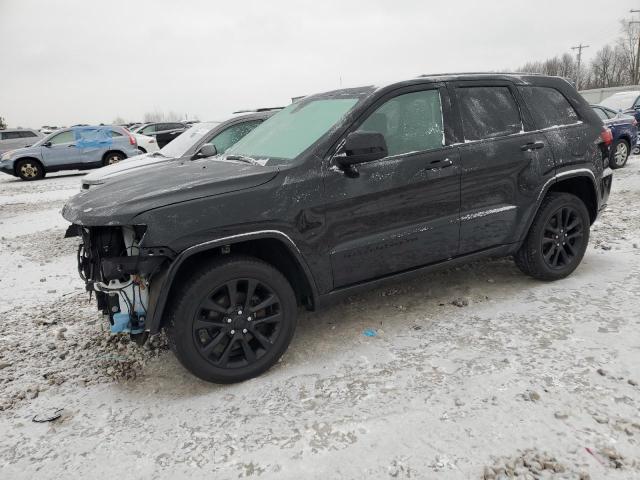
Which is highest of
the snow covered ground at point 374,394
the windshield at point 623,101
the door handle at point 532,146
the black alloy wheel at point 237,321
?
the windshield at point 623,101

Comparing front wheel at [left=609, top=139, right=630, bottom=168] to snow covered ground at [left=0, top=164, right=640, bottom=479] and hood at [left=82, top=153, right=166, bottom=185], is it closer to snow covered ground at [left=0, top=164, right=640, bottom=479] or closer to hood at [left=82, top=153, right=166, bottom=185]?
snow covered ground at [left=0, top=164, right=640, bottom=479]

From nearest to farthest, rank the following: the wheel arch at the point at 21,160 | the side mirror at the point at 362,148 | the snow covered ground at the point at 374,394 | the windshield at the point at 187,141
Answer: the snow covered ground at the point at 374,394, the side mirror at the point at 362,148, the windshield at the point at 187,141, the wheel arch at the point at 21,160

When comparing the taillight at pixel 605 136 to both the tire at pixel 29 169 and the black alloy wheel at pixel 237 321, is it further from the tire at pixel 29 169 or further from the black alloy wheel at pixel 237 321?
the tire at pixel 29 169

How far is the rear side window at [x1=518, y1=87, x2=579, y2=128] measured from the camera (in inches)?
163

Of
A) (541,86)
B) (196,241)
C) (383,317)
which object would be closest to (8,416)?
(196,241)

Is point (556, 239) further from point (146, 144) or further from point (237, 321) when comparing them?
point (146, 144)

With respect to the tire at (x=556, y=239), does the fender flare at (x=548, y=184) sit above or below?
above

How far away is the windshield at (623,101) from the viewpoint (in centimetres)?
1534

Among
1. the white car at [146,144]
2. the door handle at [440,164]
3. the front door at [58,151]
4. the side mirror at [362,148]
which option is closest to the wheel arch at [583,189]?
the door handle at [440,164]

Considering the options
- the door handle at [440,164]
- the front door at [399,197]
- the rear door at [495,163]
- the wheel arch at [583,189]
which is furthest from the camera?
the wheel arch at [583,189]

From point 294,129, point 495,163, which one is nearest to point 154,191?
point 294,129

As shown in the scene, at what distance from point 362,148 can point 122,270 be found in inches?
63.3

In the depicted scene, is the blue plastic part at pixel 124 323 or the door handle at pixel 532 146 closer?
the blue plastic part at pixel 124 323

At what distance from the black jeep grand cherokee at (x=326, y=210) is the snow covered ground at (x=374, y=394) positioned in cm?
37
